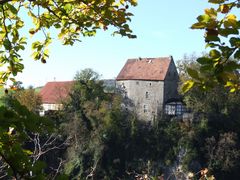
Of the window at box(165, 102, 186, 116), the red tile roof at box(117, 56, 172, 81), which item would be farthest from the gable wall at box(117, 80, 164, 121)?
the window at box(165, 102, 186, 116)

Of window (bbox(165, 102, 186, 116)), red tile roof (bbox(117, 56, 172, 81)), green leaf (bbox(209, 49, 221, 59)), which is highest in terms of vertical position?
red tile roof (bbox(117, 56, 172, 81))

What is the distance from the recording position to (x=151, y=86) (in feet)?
169

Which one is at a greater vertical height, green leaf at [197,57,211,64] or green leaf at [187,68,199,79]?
green leaf at [197,57,211,64]

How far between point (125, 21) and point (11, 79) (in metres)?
1.50

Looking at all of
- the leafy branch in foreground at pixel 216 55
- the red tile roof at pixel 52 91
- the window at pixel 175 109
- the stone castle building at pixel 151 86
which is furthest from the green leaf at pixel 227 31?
the red tile roof at pixel 52 91

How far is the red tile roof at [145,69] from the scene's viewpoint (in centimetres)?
5112

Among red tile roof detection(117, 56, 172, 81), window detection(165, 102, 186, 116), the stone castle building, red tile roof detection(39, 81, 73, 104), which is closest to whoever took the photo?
window detection(165, 102, 186, 116)

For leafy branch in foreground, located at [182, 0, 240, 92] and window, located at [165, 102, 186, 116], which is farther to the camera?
window, located at [165, 102, 186, 116]

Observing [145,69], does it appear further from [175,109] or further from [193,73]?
[193,73]

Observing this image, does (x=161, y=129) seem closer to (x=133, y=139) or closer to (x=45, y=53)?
(x=133, y=139)

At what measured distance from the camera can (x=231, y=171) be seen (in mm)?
41531

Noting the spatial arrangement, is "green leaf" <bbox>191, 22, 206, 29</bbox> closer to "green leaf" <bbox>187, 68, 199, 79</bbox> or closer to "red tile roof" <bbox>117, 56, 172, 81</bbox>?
"green leaf" <bbox>187, 68, 199, 79</bbox>

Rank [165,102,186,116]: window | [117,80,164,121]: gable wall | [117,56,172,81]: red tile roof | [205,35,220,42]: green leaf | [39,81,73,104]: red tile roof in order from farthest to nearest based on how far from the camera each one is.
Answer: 1. [39,81,73,104]: red tile roof
2. [117,56,172,81]: red tile roof
3. [117,80,164,121]: gable wall
4. [165,102,186,116]: window
5. [205,35,220,42]: green leaf

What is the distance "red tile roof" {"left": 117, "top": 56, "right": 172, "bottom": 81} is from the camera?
51.1m
